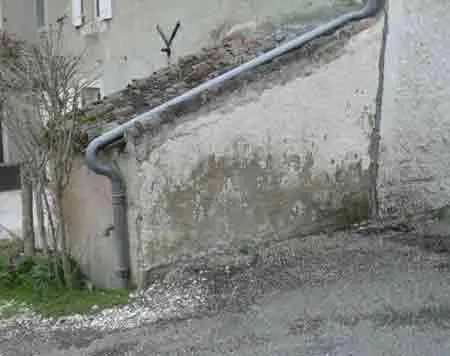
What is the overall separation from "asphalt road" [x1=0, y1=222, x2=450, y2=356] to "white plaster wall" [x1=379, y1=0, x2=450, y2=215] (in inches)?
30.9

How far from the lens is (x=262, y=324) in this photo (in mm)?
4086

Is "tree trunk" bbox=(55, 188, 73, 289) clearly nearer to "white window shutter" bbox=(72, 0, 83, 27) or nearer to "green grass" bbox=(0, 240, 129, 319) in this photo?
"green grass" bbox=(0, 240, 129, 319)

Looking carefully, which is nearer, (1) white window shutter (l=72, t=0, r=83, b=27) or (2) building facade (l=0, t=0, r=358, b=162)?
(2) building facade (l=0, t=0, r=358, b=162)

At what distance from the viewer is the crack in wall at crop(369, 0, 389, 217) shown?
5641 mm

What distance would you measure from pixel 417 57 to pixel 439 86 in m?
0.35

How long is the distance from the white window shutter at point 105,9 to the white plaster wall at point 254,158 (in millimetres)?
6319

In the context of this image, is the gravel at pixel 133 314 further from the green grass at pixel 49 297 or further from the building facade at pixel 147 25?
the building facade at pixel 147 25

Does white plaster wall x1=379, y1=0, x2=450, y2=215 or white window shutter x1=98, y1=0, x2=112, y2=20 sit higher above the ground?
white window shutter x1=98, y1=0, x2=112, y2=20

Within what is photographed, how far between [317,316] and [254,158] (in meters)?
1.64

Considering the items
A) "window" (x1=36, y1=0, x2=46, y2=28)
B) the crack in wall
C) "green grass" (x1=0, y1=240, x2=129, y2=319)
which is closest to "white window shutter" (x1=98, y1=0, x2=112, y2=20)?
"window" (x1=36, y1=0, x2=46, y2=28)

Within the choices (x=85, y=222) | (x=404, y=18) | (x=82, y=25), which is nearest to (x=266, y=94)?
(x=404, y=18)

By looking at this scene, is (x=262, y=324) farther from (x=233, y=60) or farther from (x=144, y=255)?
(x=233, y=60)

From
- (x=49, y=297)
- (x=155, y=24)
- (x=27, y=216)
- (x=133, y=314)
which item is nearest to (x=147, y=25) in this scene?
(x=155, y=24)

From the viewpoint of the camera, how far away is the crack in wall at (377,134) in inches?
222
